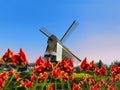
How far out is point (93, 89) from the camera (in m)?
8.01

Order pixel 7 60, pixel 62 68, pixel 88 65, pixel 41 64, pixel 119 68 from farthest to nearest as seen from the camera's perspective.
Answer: pixel 119 68
pixel 88 65
pixel 62 68
pixel 41 64
pixel 7 60

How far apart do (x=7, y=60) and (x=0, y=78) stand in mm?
1569

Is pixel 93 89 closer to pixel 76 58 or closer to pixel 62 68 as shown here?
pixel 62 68

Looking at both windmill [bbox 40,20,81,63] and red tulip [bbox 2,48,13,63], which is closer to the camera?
red tulip [bbox 2,48,13,63]

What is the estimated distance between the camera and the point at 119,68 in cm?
1012

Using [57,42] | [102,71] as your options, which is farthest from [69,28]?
[102,71]

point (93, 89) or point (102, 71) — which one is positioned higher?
point (102, 71)

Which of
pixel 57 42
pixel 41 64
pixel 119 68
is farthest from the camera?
pixel 57 42

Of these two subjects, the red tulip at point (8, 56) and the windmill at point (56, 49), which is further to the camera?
the windmill at point (56, 49)

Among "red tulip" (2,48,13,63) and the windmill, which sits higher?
the windmill

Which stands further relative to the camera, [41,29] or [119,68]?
[41,29]

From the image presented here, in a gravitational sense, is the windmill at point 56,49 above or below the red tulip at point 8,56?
above

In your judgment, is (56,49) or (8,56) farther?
(56,49)

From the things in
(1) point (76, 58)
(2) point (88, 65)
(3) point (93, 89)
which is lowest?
(3) point (93, 89)
